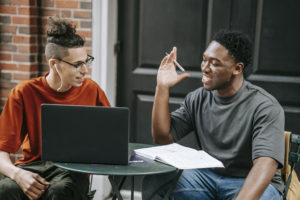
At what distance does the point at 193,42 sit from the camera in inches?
136

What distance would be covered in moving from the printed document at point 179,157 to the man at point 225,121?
17 centimetres

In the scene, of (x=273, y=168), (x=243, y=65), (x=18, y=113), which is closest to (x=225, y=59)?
(x=243, y=65)

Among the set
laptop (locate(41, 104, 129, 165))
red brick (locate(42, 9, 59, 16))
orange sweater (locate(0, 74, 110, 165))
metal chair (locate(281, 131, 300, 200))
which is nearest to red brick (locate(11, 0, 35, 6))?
red brick (locate(42, 9, 59, 16))

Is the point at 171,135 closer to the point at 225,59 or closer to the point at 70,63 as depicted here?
the point at 225,59

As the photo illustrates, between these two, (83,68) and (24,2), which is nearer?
(83,68)

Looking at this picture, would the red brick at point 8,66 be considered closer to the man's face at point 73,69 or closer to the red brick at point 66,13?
the red brick at point 66,13

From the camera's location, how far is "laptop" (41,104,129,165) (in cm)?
200

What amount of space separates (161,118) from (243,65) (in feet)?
2.01

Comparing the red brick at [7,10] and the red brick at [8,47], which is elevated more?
the red brick at [7,10]

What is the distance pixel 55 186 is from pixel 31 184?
6.0 inches

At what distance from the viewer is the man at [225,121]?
231 cm

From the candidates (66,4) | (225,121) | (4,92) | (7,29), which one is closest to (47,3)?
(66,4)

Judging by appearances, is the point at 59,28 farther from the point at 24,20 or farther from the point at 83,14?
the point at 24,20

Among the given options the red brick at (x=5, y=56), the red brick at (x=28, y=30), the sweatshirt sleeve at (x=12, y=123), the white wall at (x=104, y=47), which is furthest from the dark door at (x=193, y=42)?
the sweatshirt sleeve at (x=12, y=123)
